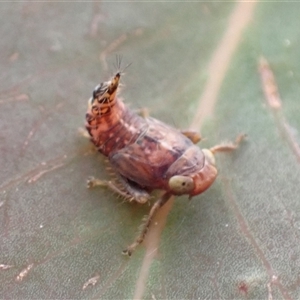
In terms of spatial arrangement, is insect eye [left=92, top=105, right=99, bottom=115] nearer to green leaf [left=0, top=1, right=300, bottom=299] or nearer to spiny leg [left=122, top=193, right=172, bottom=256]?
green leaf [left=0, top=1, right=300, bottom=299]

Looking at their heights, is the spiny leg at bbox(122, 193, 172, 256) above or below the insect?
below

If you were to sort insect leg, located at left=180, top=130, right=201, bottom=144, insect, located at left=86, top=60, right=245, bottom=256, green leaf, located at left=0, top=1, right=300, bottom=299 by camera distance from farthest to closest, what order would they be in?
1. insect leg, located at left=180, top=130, right=201, bottom=144
2. insect, located at left=86, top=60, right=245, bottom=256
3. green leaf, located at left=0, top=1, right=300, bottom=299

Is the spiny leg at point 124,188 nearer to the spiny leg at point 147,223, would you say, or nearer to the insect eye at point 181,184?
the spiny leg at point 147,223

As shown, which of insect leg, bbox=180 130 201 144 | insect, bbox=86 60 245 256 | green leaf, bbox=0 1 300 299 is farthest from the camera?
insect leg, bbox=180 130 201 144

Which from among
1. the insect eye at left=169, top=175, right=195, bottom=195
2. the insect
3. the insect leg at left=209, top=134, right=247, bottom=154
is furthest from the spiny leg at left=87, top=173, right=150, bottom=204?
the insect leg at left=209, top=134, right=247, bottom=154

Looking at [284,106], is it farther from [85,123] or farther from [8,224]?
[8,224]

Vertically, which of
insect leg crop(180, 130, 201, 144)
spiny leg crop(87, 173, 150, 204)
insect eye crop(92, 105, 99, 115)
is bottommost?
spiny leg crop(87, 173, 150, 204)

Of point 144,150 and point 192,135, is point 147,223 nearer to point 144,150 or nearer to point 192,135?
point 144,150

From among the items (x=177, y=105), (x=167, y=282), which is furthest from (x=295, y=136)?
(x=167, y=282)
